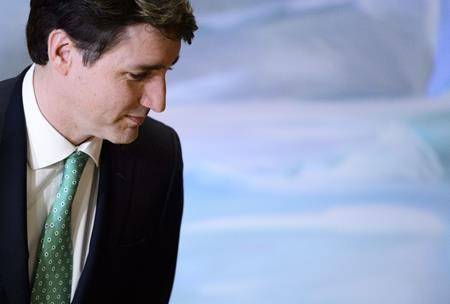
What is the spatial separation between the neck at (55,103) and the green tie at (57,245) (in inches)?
1.6

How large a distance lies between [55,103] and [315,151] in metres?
1.01

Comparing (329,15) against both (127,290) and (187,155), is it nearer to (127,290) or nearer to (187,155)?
(187,155)

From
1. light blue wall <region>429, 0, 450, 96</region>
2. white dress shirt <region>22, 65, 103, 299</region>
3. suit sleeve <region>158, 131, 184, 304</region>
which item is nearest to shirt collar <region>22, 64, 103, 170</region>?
white dress shirt <region>22, 65, 103, 299</region>

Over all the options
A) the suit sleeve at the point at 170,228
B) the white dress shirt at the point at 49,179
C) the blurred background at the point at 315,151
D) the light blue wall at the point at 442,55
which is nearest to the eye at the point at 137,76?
the white dress shirt at the point at 49,179

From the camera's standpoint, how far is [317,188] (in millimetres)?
2180

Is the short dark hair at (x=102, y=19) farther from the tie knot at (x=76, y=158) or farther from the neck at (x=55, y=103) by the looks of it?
the tie knot at (x=76, y=158)

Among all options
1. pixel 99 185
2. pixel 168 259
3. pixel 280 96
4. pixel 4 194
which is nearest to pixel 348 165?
pixel 280 96

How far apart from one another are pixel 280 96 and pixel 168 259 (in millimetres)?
753

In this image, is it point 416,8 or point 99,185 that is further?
point 416,8

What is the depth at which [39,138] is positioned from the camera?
1.32 meters

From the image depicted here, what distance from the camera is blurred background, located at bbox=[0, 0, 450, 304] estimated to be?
2.09 m

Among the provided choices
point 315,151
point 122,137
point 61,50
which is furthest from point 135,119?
point 315,151

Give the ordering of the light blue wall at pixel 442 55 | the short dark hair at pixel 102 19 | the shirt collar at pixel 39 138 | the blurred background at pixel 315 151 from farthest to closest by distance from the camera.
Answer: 1. the light blue wall at pixel 442 55
2. the blurred background at pixel 315 151
3. the shirt collar at pixel 39 138
4. the short dark hair at pixel 102 19

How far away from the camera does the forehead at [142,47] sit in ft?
4.02
